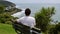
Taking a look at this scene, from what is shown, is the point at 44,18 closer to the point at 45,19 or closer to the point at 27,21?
the point at 45,19

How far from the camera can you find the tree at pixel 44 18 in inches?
777

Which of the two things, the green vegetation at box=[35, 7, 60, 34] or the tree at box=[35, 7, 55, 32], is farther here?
the tree at box=[35, 7, 55, 32]

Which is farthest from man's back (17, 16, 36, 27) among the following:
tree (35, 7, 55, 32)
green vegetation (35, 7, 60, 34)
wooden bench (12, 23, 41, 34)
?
tree (35, 7, 55, 32)

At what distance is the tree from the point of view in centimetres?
1973

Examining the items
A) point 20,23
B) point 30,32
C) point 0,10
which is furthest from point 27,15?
point 0,10

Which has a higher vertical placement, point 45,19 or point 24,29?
point 24,29

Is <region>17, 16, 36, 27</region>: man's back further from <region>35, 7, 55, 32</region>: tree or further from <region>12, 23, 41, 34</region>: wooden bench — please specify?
<region>35, 7, 55, 32</region>: tree

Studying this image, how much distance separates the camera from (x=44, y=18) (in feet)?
69.9

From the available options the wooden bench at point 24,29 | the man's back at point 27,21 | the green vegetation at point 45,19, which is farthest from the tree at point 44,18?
the wooden bench at point 24,29

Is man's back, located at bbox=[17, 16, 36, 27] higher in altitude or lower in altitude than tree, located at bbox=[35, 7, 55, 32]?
higher

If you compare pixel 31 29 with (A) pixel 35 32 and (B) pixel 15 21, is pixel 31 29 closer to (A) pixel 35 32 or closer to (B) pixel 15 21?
(A) pixel 35 32

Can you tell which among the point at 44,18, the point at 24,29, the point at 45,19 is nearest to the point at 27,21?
the point at 24,29

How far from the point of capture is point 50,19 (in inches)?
885

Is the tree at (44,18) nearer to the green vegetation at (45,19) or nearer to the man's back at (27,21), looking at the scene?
the green vegetation at (45,19)
